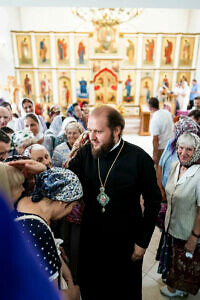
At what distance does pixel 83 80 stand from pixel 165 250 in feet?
40.1

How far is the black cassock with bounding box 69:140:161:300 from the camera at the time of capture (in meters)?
1.64

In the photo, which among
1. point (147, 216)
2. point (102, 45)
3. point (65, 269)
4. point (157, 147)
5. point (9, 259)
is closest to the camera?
point (9, 259)

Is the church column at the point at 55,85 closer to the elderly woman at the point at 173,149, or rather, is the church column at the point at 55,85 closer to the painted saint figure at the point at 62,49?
the painted saint figure at the point at 62,49

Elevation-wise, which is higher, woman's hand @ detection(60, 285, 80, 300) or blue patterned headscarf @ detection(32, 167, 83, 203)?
blue patterned headscarf @ detection(32, 167, 83, 203)

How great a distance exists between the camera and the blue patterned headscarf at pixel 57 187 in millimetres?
1181

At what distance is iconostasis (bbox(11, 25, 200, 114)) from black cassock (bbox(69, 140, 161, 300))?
12.0 metres

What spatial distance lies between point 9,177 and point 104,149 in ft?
2.47

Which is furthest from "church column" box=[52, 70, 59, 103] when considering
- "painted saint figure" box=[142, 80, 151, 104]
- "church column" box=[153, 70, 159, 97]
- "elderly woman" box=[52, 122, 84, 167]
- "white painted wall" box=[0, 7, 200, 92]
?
"elderly woman" box=[52, 122, 84, 167]

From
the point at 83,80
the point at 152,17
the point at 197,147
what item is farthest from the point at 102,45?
the point at 197,147

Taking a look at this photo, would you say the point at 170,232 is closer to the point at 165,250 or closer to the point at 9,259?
the point at 165,250

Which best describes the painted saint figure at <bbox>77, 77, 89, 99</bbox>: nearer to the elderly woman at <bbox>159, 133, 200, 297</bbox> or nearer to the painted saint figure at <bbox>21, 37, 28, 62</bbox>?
the painted saint figure at <bbox>21, 37, 28, 62</bbox>

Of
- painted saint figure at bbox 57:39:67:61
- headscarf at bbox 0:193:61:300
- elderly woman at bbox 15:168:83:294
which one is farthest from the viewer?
painted saint figure at bbox 57:39:67:61

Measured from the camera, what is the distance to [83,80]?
12922mm

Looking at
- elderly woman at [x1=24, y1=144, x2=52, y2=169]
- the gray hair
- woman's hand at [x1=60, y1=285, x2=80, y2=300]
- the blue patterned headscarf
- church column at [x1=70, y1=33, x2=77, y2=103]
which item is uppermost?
church column at [x1=70, y1=33, x2=77, y2=103]
